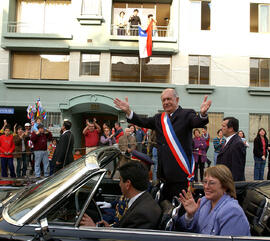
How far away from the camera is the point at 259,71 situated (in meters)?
16.2

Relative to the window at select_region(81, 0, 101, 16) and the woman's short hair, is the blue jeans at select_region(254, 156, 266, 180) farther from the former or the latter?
the window at select_region(81, 0, 101, 16)

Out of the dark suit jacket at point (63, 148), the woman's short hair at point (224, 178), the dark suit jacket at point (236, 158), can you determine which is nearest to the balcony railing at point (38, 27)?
the dark suit jacket at point (63, 148)

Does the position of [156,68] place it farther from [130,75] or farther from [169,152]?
[169,152]

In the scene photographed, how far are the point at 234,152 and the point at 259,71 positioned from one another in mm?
13626

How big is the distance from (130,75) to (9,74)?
22.5ft

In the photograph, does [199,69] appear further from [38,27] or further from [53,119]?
[38,27]

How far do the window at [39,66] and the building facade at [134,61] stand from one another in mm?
57

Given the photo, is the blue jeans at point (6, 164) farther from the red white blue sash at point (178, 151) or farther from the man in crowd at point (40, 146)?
the red white blue sash at point (178, 151)

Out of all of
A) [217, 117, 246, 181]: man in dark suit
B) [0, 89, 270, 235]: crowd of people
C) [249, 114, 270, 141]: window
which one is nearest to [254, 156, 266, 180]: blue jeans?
[0, 89, 270, 235]: crowd of people

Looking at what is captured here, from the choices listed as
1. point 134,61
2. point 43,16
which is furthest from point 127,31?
point 43,16

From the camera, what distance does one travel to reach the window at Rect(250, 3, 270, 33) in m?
16.3

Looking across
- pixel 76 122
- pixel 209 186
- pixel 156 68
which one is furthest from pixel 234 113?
pixel 209 186

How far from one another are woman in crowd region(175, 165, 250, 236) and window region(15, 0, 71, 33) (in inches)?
611

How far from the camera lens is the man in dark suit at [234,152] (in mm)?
4137
